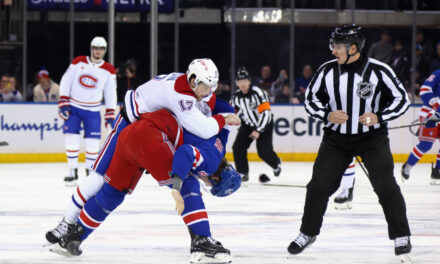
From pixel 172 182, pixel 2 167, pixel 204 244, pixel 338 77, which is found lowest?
pixel 2 167

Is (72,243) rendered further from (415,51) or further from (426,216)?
(415,51)

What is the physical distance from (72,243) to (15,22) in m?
9.97

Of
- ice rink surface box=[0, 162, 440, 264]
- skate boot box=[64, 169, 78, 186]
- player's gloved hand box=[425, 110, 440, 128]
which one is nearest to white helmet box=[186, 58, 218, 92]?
ice rink surface box=[0, 162, 440, 264]

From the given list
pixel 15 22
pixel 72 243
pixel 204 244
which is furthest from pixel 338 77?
pixel 15 22

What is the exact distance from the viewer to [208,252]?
5246 millimetres

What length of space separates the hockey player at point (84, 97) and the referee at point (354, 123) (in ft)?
18.3

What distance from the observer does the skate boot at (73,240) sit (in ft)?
17.9

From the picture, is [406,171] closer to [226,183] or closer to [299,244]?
[299,244]

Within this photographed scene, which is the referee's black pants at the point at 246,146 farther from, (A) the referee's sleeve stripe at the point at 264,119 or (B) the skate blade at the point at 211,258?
(B) the skate blade at the point at 211,258

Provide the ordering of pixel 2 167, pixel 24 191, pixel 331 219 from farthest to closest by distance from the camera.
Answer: pixel 2 167
pixel 24 191
pixel 331 219

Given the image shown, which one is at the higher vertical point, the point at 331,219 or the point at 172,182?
the point at 172,182

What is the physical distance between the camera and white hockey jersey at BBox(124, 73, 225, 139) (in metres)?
5.20

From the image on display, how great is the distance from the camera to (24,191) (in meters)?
9.96

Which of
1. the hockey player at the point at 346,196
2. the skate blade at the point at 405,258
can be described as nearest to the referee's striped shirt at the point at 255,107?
the hockey player at the point at 346,196
